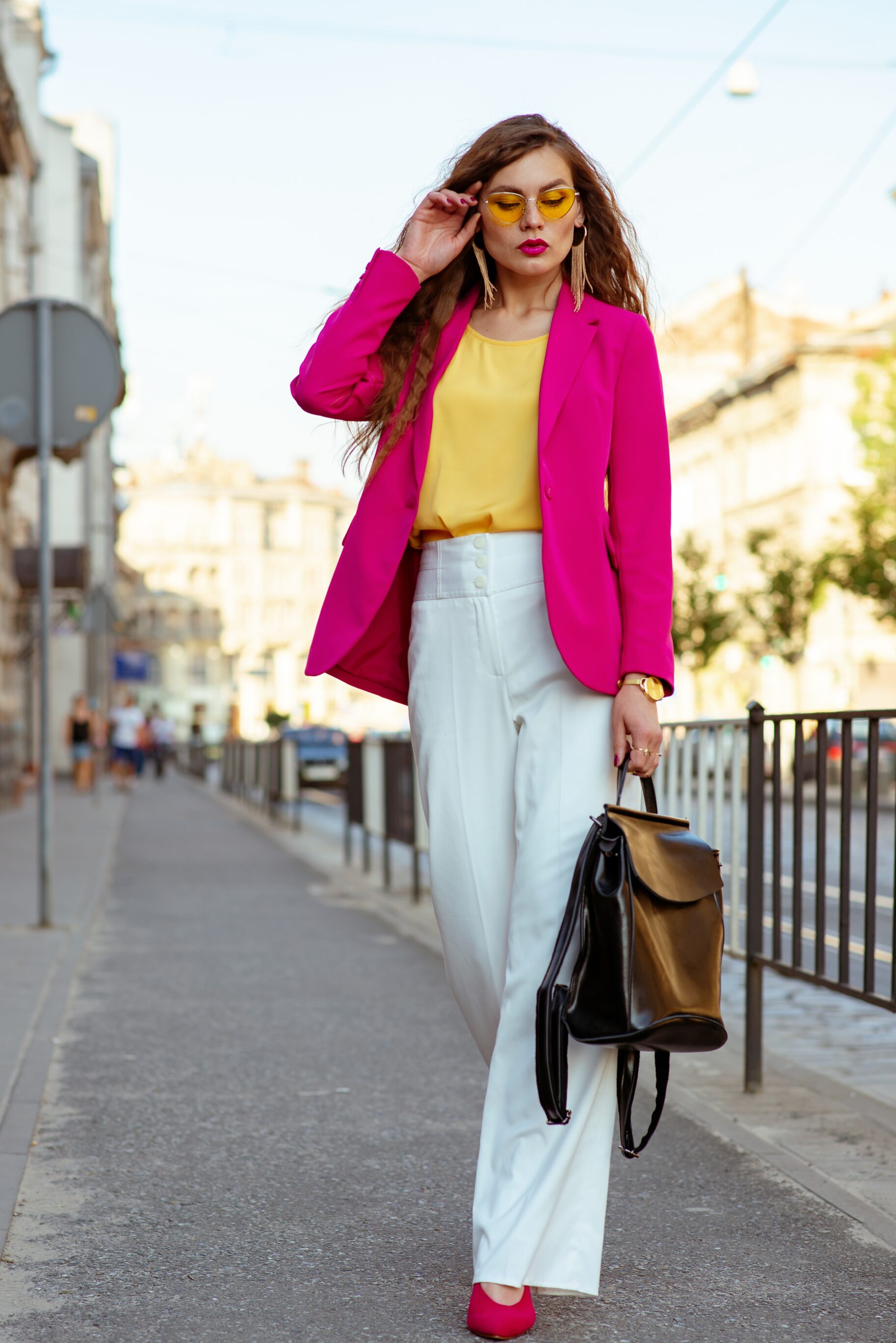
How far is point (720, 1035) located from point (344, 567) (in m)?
1.07

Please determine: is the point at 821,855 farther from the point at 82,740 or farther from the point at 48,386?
the point at 82,740

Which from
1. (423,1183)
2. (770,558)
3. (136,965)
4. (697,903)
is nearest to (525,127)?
(697,903)

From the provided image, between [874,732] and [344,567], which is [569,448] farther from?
[874,732]

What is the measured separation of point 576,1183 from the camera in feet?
9.86

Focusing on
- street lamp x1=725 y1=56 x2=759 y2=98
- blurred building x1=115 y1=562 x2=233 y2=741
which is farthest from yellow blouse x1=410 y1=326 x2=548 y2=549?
blurred building x1=115 y1=562 x2=233 y2=741

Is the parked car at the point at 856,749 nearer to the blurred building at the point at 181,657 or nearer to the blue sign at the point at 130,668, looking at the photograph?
the blue sign at the point at 130,668

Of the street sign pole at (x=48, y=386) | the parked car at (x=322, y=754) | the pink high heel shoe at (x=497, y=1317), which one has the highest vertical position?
the street sign pole at (x=48, y=386)

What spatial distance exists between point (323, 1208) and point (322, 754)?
30.6 m

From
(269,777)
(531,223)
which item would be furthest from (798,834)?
(269,777)

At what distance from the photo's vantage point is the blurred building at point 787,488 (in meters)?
44.6

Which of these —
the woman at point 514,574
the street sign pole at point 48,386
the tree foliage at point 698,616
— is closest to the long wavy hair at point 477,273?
the woman at point 514,574

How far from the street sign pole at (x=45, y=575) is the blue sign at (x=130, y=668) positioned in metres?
48.6

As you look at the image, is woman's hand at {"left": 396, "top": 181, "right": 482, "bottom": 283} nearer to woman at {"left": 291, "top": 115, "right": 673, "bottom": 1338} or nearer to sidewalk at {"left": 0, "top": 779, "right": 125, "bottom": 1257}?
woman at {"left": 291, "top": 115, "right": 673, "bottom": 1338}

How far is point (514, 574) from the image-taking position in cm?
310
